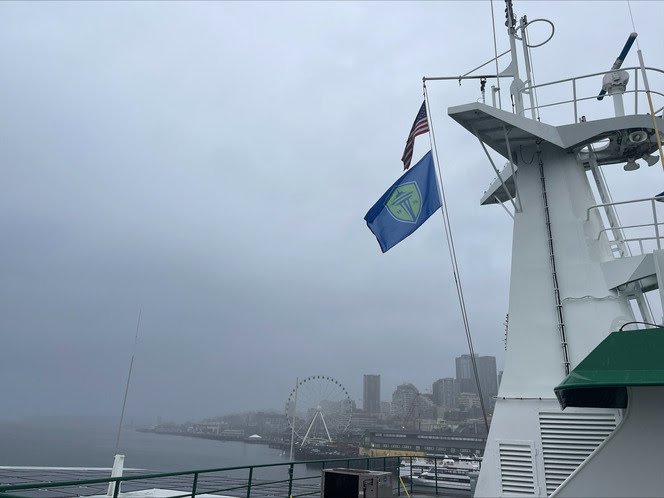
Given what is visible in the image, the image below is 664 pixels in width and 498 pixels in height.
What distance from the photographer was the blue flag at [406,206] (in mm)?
10438

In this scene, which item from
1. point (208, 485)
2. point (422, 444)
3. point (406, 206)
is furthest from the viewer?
point (422, 444)

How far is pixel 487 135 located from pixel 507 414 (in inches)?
217

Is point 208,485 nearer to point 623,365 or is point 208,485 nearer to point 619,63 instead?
point 623,365

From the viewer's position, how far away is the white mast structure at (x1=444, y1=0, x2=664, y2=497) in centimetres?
622

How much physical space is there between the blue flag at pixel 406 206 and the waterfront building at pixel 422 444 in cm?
7306

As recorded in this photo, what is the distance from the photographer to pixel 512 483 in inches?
285

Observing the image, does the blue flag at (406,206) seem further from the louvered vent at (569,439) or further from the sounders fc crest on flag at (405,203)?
the louvered vent at (569,439)

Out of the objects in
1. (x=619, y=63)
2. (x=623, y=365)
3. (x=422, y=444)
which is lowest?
(x=422, y=444)

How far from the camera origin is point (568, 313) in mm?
8039

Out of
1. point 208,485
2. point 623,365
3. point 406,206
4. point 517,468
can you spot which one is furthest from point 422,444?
point 623,365

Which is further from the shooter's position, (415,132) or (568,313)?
(415,132)

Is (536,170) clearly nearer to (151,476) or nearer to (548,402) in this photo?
(548,402)

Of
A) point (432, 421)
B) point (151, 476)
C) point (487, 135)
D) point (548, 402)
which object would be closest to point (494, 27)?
point (487, 135)

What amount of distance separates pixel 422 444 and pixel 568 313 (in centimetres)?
9121
